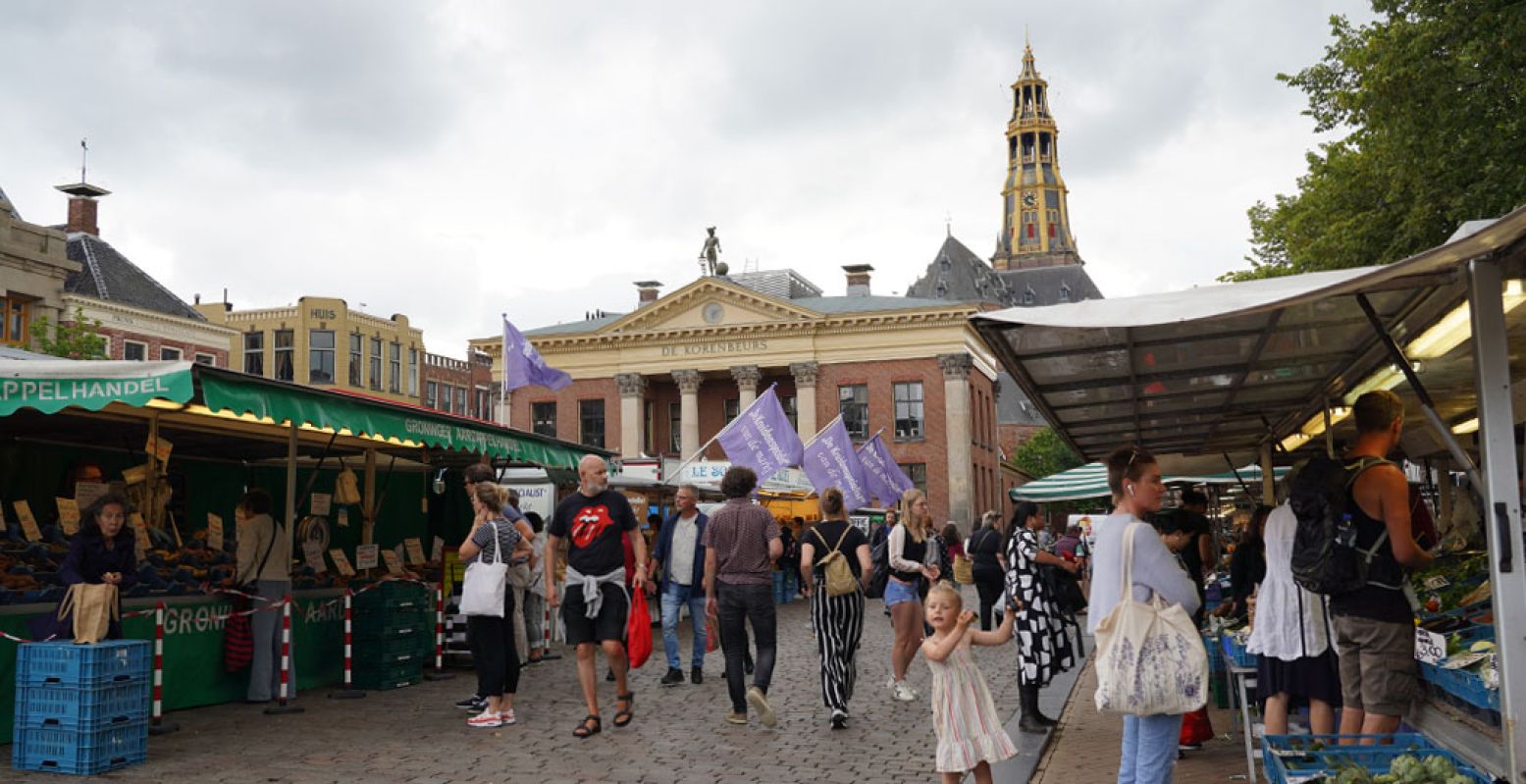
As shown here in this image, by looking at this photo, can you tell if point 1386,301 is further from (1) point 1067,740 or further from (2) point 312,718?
(2) point 312,718

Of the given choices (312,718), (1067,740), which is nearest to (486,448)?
(312,718)

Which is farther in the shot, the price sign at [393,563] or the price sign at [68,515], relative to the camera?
Answer: the price sign at [393,563]

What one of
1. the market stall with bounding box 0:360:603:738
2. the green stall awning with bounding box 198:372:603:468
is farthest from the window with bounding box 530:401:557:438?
the green stall awning with bounding box 198:372:603:468

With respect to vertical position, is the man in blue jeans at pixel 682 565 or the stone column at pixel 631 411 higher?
the stone column at pixel 631 411

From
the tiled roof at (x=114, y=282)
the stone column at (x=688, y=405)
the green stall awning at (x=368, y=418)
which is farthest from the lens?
the stone column at (x=688, y=405)

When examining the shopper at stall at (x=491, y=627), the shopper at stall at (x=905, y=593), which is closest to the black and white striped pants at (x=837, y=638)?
the shopper at stall at (x=905, y=593)

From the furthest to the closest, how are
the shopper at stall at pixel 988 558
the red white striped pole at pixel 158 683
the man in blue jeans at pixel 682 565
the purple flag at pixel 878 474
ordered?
1. the purple flag at pixel 878 474
2. the shopper at stall at pixel 988 558
3. the man in blue jeans at pixel 682 565
4. the red white striped pole at pixel 158 683

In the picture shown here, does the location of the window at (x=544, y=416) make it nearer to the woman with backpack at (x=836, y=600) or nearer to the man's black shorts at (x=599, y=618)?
the woman with backpack at (x=836, y=600)

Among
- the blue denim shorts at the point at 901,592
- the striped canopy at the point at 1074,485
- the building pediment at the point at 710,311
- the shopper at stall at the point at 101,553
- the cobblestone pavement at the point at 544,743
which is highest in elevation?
the building pediment at the point at 710,311

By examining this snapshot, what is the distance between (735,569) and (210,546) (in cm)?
521

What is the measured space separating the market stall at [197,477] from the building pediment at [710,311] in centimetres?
4050

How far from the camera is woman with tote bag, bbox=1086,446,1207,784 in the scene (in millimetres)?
4984

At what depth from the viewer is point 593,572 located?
8789 mm

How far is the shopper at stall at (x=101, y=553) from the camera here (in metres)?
7.84
